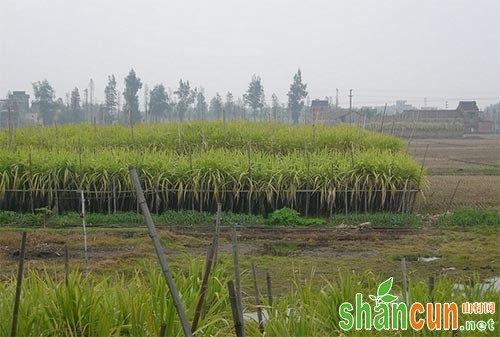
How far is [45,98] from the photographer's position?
22609mm

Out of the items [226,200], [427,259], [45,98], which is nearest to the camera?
[427,259]

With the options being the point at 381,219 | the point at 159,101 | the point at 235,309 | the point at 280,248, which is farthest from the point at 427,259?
the point at 159,101

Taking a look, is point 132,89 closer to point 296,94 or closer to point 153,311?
point 296,94

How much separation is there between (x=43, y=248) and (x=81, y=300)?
4291 mm

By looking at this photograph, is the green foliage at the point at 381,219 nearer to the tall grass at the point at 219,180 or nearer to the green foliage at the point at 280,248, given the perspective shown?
the tall grass at the point at 219,180

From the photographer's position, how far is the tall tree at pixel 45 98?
22297 millimetres

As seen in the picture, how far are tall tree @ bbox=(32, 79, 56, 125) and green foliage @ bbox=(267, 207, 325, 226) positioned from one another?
14858 millimetres

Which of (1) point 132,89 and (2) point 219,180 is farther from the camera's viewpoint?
(1) point 132,89

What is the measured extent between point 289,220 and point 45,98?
51.5 feet

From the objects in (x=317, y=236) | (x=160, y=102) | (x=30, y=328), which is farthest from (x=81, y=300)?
(x=160, y=102)

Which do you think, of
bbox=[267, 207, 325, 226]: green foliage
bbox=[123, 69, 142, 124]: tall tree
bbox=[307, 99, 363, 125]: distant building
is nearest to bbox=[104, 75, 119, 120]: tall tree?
bbox=[123, 69, 142, 124]: tall tree

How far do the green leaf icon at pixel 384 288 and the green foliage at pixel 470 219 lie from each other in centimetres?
555

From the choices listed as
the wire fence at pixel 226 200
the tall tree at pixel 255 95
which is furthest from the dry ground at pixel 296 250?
the tall tree at pixel 255 95

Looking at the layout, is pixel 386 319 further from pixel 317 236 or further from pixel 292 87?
pixel 292 87
